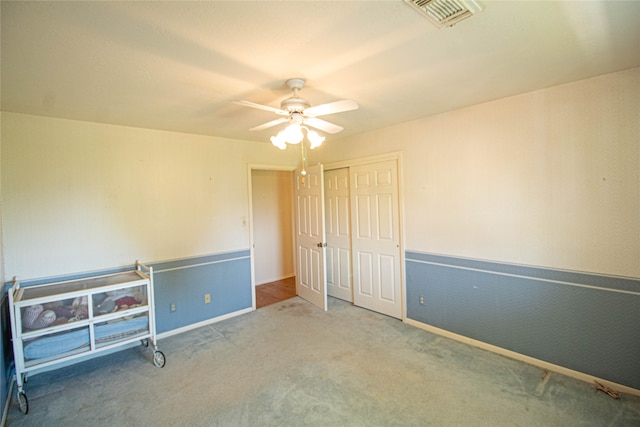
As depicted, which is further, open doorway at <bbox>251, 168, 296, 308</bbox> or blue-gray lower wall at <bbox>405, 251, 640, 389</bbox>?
open doorway at <bbox>251, 168, 296, 308</bbox>

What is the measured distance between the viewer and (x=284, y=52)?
1740mm

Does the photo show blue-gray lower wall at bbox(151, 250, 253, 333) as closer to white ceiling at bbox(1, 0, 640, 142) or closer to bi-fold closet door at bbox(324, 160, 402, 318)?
bi-fold closet door at bbox(324, 160, 402, 318)

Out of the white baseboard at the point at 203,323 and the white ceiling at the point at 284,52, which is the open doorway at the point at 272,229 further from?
the white ceiling at the point at 284,52

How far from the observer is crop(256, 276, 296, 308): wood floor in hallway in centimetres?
459

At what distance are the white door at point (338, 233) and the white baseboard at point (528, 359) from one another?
124cm

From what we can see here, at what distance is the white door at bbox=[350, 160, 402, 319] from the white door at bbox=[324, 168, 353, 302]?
Result: 15cm

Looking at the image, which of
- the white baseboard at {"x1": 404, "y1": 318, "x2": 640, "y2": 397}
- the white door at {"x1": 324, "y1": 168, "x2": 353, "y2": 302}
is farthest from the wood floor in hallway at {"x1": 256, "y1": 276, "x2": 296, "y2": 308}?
the white baseboard at {"x1": 404, "y1": 318, "x2": 640, "y2": 397}

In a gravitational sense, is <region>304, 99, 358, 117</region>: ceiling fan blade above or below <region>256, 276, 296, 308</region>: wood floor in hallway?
above

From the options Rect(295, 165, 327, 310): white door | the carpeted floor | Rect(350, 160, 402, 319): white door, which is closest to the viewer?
the carpeted floor

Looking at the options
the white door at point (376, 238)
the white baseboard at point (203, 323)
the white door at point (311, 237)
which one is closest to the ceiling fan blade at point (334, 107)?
the white door at point (376, 238)

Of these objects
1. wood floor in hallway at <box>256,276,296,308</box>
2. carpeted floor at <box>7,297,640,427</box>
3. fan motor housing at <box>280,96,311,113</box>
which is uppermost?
fan motor housing at <box>280,96,311,113</box>

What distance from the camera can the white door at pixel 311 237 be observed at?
13.4ft

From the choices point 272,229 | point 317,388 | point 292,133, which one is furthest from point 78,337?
point 272,229

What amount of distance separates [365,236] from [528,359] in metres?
2.14
